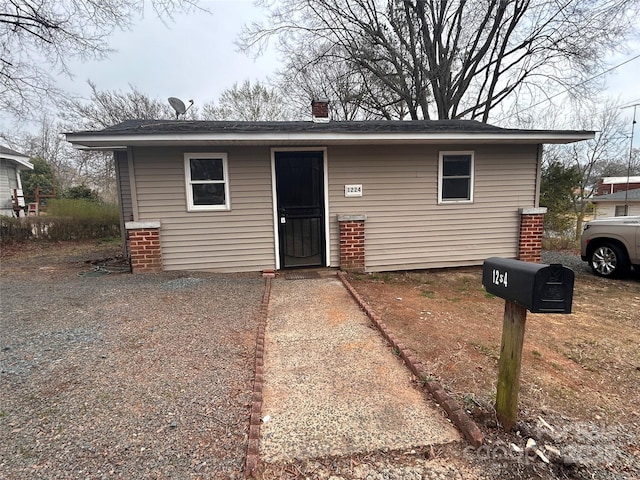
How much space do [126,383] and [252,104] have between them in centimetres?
1934

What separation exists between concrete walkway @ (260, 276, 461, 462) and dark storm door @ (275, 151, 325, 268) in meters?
2.69

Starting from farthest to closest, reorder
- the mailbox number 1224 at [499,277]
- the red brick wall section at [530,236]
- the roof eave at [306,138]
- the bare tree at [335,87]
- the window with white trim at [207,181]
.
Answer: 1. the bare tree at [335,87]
2. the red brick wall section at [530,236]
3. the window with white trim at [207,181]
4. the roof eave at [306,138]
5. the mailbox number 1224 at [499,277]

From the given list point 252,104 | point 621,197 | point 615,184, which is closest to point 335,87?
point 252,104

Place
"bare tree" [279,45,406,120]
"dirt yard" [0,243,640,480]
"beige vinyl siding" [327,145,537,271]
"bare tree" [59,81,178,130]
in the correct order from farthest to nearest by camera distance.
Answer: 1. "bare tree" [59,81,178,130]
2. "bare tree" [279,45,406,120]
3. "beige vinyl siding" [327,145,537,271]
4. "dirt yard" [0,243,640,480]

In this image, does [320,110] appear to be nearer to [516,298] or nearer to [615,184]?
[516,298]

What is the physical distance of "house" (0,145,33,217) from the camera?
15875mm

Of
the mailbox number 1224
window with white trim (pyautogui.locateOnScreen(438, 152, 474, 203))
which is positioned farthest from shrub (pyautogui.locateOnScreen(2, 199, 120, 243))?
the mailbox number 1224

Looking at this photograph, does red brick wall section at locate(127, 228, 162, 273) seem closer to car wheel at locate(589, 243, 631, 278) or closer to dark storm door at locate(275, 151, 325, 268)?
dark storm door at locate(275, 151, 325, 268)

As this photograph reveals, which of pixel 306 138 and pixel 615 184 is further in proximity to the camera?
pixel 615 184

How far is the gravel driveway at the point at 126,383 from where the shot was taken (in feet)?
5.83

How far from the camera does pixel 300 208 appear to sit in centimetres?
643

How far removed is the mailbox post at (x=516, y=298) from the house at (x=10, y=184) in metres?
20.4

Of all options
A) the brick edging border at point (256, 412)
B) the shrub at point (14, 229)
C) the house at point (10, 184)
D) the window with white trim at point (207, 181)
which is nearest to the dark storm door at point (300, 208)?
the window with white trim at point (207, 181)

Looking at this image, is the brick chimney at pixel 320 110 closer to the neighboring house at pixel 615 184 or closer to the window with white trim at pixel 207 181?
the window with white trim at pixel 207 181
